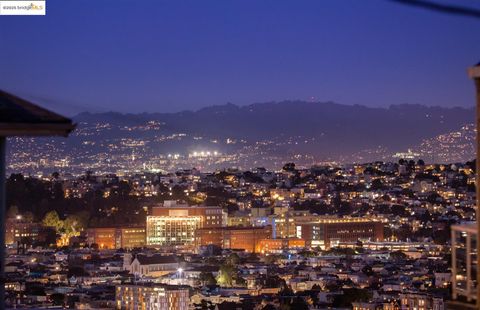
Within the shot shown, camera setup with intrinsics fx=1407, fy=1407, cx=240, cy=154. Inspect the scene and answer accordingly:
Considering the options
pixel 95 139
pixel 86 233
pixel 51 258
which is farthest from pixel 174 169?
pixel 51 258

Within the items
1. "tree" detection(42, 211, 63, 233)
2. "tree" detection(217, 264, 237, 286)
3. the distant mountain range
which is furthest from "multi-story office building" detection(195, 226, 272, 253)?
the distant mountain range

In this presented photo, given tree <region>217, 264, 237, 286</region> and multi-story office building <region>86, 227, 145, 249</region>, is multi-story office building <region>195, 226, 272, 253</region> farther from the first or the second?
tree <region>217, 264, 237, 286</region>

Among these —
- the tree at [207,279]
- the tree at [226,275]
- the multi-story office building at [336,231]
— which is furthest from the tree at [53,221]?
the tree at [207,279]

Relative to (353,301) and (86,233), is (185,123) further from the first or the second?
(353,301)

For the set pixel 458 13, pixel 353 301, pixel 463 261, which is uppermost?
pixel 458 13

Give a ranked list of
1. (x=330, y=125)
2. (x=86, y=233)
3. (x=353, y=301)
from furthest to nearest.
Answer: (x=330, y=125), (x=86, y=233), (x=353, y=301)

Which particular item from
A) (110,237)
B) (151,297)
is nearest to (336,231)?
(110,237)
